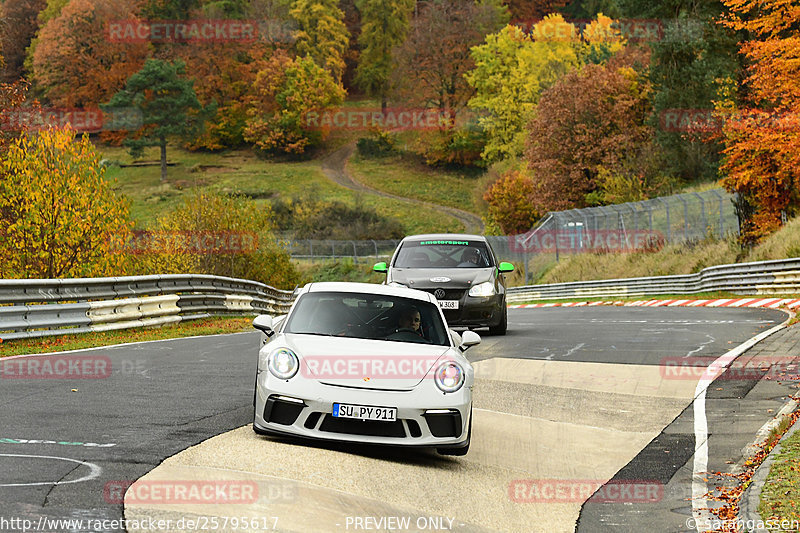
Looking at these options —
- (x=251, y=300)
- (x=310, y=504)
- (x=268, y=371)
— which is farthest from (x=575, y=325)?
(x=310, y=504)

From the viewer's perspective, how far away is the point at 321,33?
134 meters

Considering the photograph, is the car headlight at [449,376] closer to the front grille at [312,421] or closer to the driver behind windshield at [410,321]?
the driver behind windshield at [410,321]

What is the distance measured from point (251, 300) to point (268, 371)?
2171 cm

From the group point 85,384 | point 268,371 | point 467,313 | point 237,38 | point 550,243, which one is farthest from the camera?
point 237,38

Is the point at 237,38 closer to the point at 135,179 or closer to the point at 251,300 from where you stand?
the point at 135,179

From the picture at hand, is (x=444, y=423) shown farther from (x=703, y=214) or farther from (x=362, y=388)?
(x=703, y=214)

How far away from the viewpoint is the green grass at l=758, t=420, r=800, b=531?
6.31 metres

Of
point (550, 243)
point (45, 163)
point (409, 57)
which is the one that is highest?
point (409, 57)

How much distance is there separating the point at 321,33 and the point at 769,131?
109 metres

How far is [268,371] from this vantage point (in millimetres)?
8039

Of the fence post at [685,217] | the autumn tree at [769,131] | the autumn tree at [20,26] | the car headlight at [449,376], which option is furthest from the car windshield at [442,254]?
the autumn tree at [20,26]

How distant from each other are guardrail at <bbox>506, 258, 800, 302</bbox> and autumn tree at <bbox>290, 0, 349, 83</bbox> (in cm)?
8747

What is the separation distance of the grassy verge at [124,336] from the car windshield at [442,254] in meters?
4.62

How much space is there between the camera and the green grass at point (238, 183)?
94.4 metres
